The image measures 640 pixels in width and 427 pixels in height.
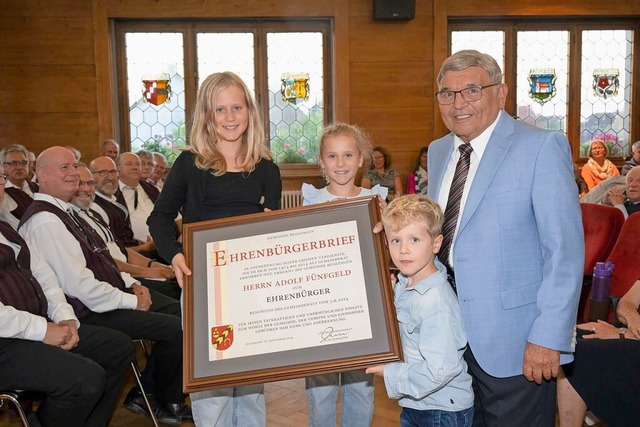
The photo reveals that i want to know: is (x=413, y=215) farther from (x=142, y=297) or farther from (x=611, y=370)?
(x=142, y=297)

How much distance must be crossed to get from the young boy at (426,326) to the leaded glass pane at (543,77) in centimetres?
805

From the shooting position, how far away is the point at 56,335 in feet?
8.95

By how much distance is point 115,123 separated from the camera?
8.56 metres

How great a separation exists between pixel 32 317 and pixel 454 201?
189cm

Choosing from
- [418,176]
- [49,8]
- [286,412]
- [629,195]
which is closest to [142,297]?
[286,412]

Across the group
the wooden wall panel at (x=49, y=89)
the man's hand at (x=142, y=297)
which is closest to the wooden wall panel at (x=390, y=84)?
the wooden wall panel at (x=49, y=89)

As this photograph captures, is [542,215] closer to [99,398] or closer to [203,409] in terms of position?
[203,409]

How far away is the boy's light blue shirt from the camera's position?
1.70m

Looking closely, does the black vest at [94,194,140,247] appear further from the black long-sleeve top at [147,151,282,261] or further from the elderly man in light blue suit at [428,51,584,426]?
the elderly man in light blue suit at [428,51,584,426]

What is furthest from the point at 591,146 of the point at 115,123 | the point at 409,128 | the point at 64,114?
the point at 64,114

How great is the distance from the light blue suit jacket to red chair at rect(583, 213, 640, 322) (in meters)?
1.67

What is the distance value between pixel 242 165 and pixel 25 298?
4.25 feet

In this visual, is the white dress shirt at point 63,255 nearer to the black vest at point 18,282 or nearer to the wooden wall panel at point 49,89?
the black vest at point 18,282
